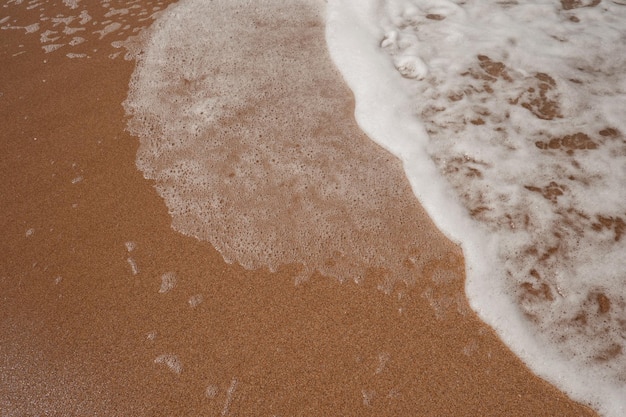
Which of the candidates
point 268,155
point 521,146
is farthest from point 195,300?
point 521,146

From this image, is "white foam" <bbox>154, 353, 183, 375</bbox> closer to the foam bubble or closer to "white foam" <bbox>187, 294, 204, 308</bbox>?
"white foam" <bbox>187, 294, 204, 308</bbox>

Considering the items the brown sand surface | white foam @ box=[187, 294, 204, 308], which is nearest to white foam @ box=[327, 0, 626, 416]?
the brown sand surface

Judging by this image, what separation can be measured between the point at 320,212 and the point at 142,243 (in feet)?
2.96

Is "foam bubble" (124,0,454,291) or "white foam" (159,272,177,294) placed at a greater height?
"foam bubble" (124,0,454,291)

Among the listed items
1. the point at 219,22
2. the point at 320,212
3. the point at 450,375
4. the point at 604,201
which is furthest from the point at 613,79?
the point at 219,22

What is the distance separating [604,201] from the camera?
2.30m

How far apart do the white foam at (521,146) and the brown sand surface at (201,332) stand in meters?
0.17

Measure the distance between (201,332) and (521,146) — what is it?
1977 mm

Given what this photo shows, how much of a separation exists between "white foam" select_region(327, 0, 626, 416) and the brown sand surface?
0.17 meters

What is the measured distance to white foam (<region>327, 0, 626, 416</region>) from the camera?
194 centimetres

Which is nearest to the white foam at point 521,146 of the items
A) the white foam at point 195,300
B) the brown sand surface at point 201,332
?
the brown sand surface at point 201,332

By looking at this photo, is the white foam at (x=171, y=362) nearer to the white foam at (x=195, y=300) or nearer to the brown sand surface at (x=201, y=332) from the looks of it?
the brown sand surface at (x=201, y=332)

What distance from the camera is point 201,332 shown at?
6.38ft

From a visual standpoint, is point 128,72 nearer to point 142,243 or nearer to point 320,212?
point 142,243
